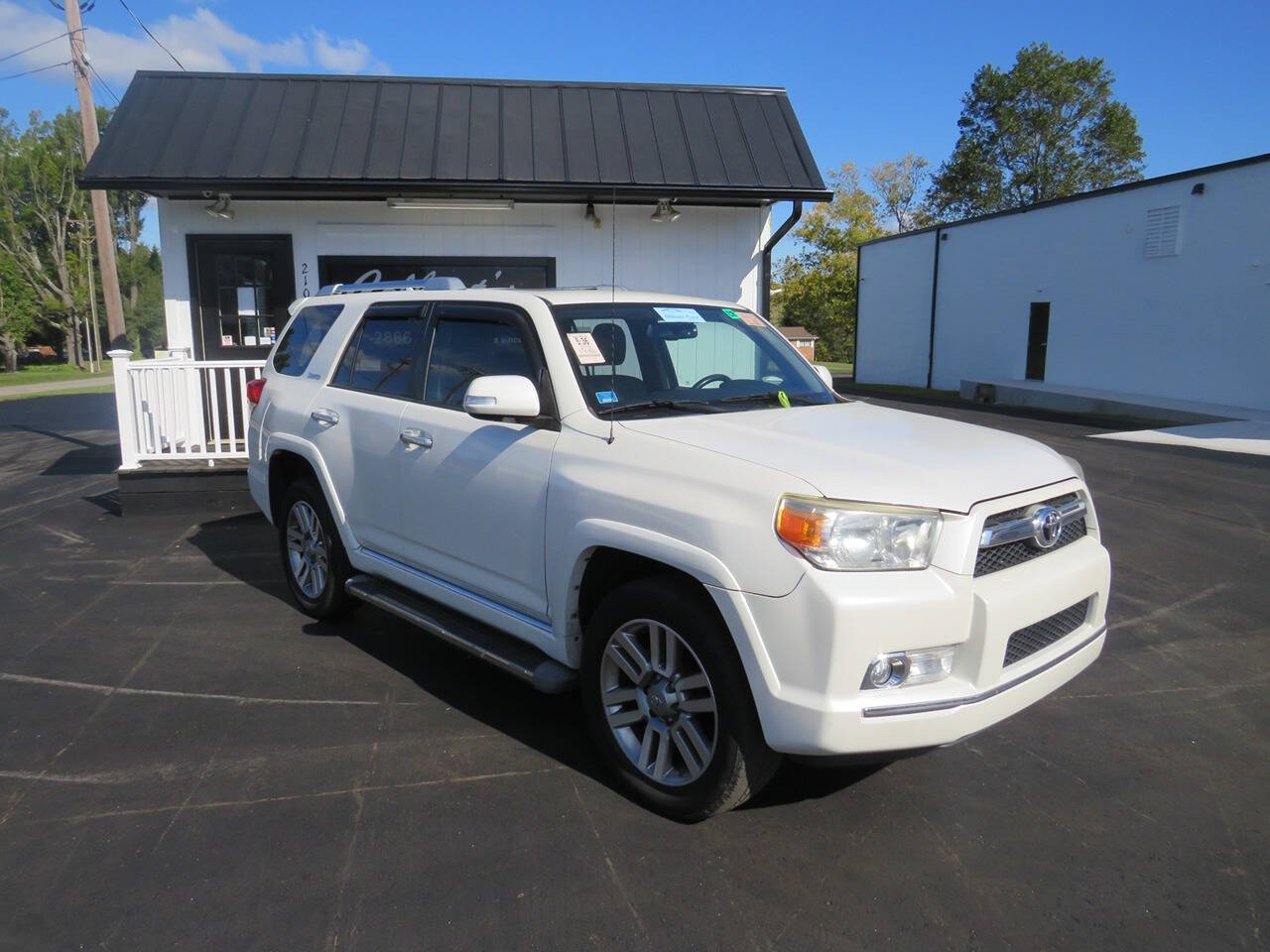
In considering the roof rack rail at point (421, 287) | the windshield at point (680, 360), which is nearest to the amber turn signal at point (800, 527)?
the windshield at point (680, 360)

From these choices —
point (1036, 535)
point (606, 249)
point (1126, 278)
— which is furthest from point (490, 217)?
point (1126, 278)

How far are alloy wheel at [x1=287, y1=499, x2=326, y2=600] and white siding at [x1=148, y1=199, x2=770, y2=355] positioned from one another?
18.1ft

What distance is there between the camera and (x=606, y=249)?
10.4m

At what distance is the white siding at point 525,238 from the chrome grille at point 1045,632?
767cm

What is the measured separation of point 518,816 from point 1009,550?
1996 mm

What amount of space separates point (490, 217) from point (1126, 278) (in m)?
18.0

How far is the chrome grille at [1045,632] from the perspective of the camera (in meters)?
2.98

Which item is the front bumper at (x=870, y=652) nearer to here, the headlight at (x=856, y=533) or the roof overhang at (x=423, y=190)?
the headlight at (x=856, y=533)

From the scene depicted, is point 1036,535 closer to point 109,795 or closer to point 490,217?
point 109,795

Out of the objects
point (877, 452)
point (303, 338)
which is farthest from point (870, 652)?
point (303, 338)

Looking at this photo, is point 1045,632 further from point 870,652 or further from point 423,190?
point 423,190

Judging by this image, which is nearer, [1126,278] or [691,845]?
[691,845]

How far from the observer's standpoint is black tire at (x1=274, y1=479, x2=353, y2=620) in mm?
5133

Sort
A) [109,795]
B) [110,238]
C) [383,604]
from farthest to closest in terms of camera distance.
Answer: [110,238]
[383,604]
[109,795]
